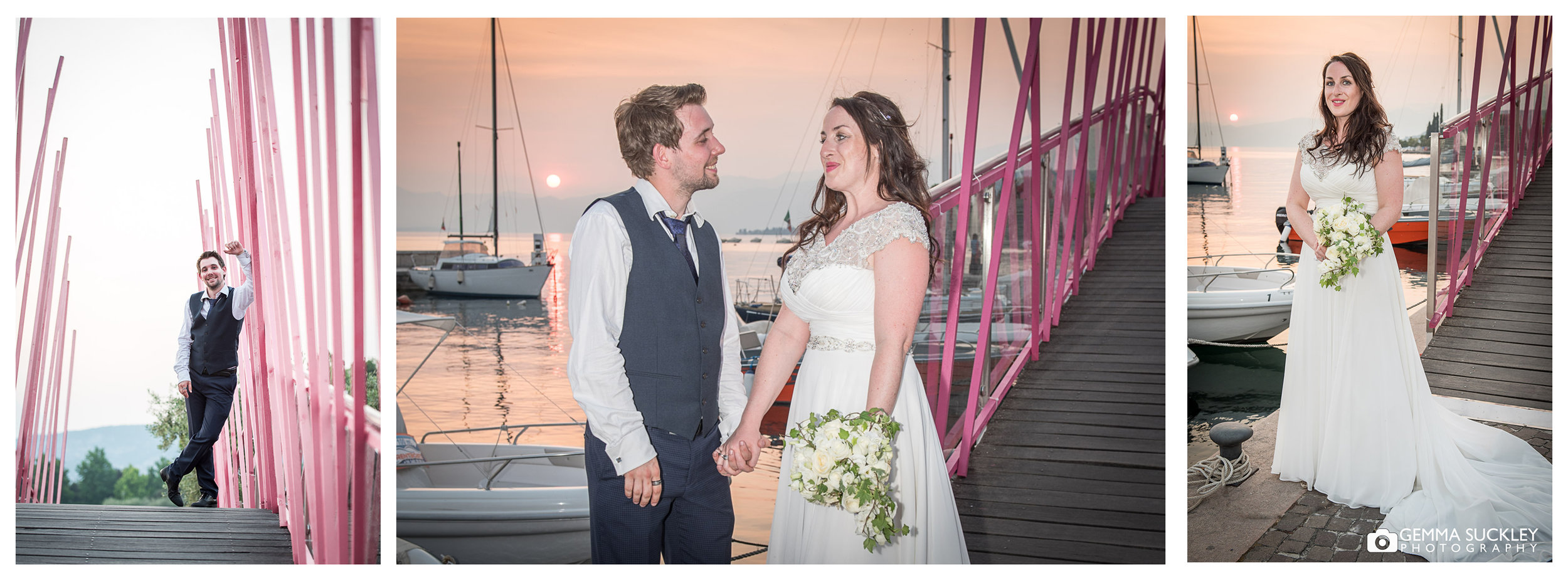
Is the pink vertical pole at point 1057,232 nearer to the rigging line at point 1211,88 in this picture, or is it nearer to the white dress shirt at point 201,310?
the rigging line at point 1211,88

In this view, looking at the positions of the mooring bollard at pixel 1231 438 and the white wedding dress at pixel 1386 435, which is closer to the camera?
the white wedding dress at pixel 1386 435

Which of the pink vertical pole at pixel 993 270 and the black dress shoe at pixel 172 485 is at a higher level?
the pink vertical pole at pixel 993 270

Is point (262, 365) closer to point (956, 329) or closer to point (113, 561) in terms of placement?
point (113, 561)

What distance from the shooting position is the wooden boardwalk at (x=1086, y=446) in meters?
2.82

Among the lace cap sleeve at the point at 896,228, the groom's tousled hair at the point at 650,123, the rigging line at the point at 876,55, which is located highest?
the rigging line at the point at 876,55

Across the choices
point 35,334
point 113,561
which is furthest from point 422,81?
point 113,561

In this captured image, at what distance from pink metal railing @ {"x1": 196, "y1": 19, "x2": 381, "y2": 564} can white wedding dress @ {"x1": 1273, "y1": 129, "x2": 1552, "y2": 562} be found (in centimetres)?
282

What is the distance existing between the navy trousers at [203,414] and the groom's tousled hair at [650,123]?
2.26 m

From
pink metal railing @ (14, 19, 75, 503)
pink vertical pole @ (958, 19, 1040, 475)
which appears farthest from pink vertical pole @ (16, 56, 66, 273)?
pink vertical pole @ (958, 19, 1040, 475)

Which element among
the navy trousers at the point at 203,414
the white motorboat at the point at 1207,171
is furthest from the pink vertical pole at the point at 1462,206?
the navy trousers at the point at 203,414

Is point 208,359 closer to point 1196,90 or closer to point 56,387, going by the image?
point 56,387

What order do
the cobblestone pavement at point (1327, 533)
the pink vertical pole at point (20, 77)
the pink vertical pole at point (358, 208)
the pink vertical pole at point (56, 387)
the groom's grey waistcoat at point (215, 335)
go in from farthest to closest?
the groom's grey waistcoat at point (215, 335) → the pink vertical pole at point (56, 387) → the pink vertical pole at point (20, 77) → the cobblestone pavement at point (1327, 533) → the pink vertical pole at point (358, 208)

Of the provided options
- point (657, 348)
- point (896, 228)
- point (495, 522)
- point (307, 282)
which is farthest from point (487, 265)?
point (896, 228)

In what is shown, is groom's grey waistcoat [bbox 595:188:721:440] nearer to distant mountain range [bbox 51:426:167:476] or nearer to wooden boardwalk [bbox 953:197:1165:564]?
wooden boardwalk [bbox 953:197:1165:564]
